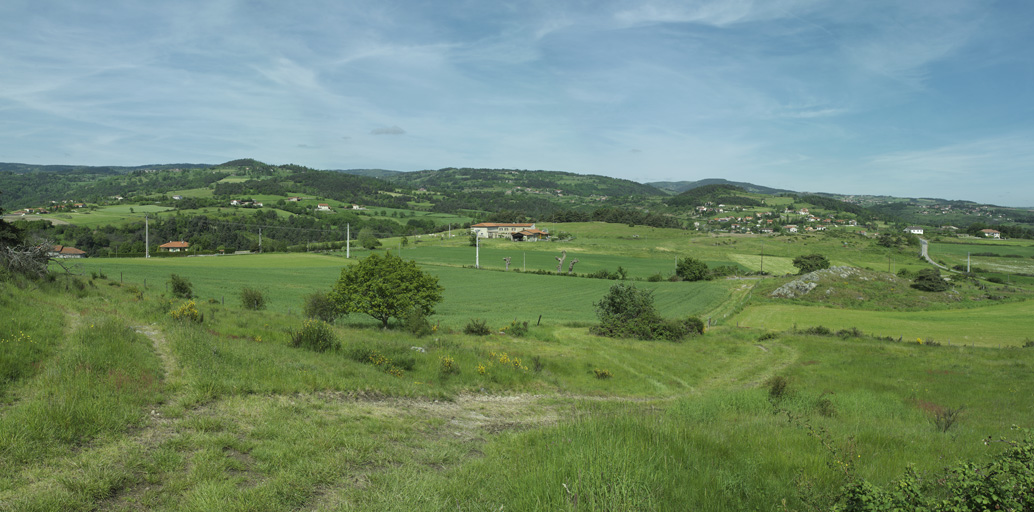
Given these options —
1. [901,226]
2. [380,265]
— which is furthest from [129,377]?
[901,226]

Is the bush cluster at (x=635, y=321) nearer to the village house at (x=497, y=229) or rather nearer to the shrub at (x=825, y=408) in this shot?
the shrub at (x=825, y=408)

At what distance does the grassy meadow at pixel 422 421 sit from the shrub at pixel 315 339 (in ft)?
1.99

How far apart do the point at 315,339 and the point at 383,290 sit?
51.3 feet

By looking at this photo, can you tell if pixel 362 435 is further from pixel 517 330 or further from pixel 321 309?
pixel 321 309

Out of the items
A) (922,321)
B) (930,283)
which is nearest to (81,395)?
(922,321)

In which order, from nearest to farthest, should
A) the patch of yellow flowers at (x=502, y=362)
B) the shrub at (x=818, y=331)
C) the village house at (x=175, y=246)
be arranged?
the patch of yellow flowers at (x=502, y=362)
the shrub at (x=818, y=331)
the village house at (x=175, y=246)

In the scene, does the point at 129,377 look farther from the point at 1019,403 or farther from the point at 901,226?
the point at 901,226

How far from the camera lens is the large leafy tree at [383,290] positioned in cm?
3028

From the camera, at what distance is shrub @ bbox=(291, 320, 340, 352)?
1466cm

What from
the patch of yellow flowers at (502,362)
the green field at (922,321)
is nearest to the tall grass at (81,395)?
the patch of yellow flowers at (502,362)

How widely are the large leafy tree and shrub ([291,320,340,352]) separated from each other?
47.9ft

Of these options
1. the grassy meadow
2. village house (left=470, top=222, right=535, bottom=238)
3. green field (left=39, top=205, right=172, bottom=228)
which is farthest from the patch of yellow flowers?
village house (left=470, top=222, right=535, bottom=238)

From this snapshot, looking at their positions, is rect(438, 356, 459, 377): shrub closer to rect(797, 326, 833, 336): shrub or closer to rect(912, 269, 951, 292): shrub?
rect(797, 326, 833, 336): shrub

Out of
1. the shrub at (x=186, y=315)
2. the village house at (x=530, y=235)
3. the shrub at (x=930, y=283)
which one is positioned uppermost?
the village house at (x=530, y=235)
